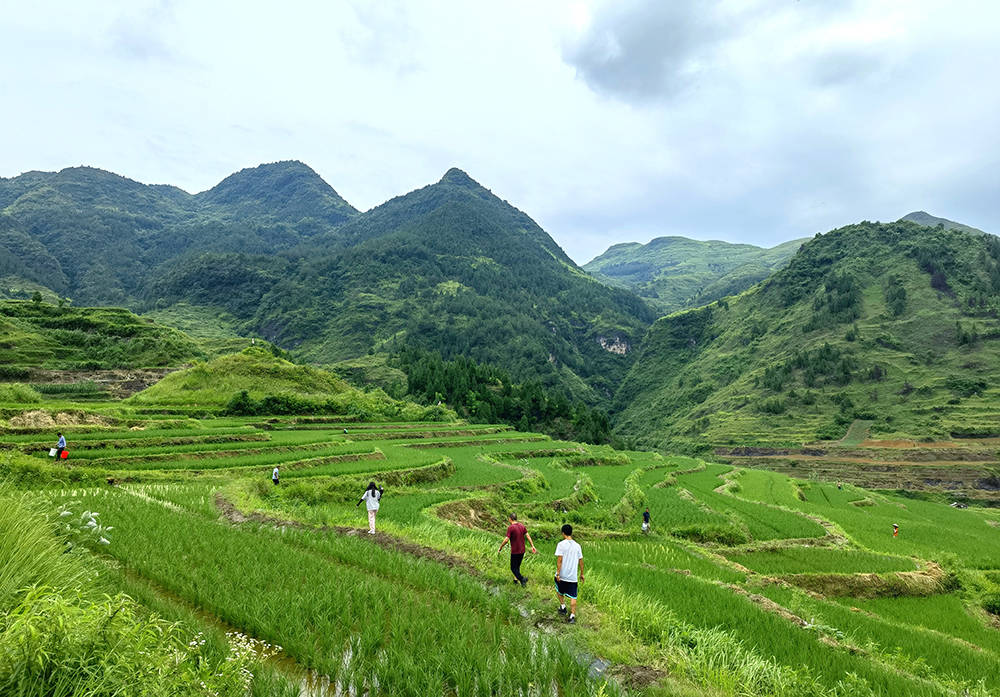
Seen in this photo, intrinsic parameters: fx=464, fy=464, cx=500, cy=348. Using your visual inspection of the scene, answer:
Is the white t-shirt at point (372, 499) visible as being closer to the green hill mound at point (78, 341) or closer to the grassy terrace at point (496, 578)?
the grassy terrace at point (496, 578)

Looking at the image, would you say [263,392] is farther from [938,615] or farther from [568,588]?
[938,615]

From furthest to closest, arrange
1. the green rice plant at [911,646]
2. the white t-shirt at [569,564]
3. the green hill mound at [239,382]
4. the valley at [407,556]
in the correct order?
the green hill mound at [239,382] < the green rice plant at [911,646] < the white t-shirt at [569,564] < the valley at [407,556]

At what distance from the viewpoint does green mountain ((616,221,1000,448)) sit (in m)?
109

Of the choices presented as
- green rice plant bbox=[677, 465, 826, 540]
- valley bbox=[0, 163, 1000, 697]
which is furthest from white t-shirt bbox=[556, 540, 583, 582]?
green rice plant bbox=[677, 465, 826, 540]

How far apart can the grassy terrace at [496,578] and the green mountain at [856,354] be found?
95718mm

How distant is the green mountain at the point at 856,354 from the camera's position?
109250mm

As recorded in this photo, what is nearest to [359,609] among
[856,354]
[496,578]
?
[496,578]

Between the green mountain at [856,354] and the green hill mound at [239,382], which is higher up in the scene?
the green mountain at [856,354]

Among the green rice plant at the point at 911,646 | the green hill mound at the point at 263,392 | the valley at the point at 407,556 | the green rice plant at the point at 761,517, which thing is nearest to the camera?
the valley at the point at 407,556

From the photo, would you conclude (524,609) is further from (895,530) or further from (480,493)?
(895,530)

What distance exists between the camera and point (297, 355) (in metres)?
176

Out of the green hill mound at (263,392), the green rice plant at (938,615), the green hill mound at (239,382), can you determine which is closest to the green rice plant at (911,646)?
the green rice plant at (938,615)

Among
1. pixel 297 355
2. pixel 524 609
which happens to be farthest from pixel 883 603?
pixel 297 355

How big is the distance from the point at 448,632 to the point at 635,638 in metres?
3.45
